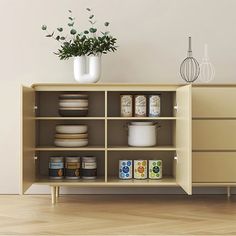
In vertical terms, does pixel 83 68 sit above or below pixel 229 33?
below

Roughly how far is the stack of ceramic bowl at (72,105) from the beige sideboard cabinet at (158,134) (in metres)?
0.07

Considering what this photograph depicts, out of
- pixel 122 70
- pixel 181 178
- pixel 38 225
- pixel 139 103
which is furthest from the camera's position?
pixel 122 70

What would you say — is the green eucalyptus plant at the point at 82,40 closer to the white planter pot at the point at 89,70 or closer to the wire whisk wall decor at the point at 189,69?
the white planter pot at the point at 89,70

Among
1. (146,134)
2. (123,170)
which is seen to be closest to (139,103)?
(146,134)

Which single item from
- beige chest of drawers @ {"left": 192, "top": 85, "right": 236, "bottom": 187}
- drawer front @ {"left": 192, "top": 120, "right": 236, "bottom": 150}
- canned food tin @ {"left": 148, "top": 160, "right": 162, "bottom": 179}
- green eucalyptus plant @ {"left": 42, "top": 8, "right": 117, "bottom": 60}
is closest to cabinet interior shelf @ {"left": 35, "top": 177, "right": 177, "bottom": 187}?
canned food tin @ {"left": 148, "top": 160, "right": 162, "bottom": 179}

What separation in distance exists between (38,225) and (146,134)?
1.07m

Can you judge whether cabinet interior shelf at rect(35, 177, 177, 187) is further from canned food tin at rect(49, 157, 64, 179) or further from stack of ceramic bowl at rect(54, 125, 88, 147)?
stack of ceramic bowl at rect(54, 125, 88, 147)

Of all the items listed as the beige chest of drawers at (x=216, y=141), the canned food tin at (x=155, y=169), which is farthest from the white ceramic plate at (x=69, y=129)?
the beige chest of drawers at (x=216, y=141)

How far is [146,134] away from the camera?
149 inches

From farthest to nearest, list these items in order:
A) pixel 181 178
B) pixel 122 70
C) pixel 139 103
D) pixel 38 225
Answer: pixel 122 70 → pixel 139 103 → pixel 181 178 → pixel 38 225

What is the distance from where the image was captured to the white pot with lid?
12.4 ft

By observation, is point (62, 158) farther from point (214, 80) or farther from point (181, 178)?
point (214, 80)

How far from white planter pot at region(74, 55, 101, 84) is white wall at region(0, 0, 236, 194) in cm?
22

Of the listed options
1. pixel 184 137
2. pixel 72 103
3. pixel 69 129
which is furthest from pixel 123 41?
pixel 184 137
